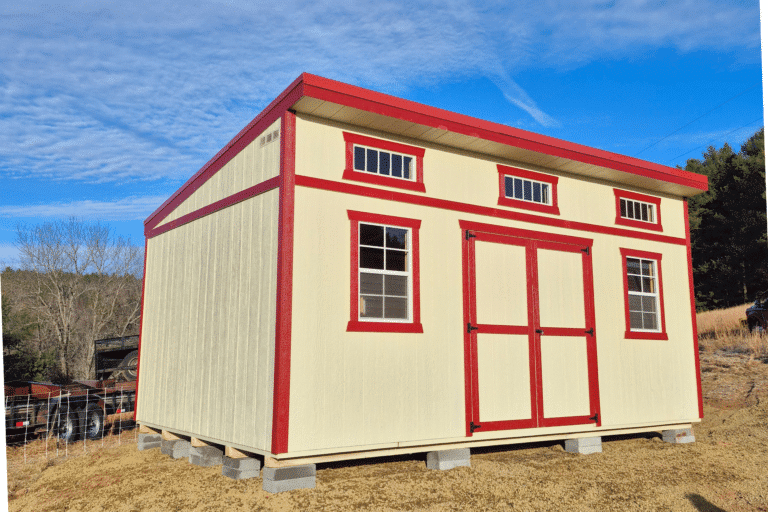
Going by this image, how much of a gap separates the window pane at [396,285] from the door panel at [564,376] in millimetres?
2763

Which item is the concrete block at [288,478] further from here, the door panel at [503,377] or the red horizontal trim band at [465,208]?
the red horizontal trim band at [465,208]

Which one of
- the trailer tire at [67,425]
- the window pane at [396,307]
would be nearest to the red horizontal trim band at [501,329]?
the window pane at [396,307]

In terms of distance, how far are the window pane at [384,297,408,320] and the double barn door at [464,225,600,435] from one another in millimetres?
1079

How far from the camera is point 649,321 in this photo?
10.9 m

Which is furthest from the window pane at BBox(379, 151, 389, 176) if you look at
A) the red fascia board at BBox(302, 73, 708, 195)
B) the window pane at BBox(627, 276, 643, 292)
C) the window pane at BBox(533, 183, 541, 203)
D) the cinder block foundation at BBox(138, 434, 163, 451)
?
the cinder block foundation at BBox(138, 434, 163, 451)

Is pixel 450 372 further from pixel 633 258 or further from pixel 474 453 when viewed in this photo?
pixel 633 258

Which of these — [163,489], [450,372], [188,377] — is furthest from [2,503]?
[450,372]

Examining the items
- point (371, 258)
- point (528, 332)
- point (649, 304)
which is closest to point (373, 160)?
point (371, 258)

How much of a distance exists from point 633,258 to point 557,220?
2.14m

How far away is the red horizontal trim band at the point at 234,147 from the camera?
7395mm

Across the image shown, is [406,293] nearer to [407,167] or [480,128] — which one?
[407,167]

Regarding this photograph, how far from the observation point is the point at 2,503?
5.02 m

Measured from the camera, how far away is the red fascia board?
7.35m

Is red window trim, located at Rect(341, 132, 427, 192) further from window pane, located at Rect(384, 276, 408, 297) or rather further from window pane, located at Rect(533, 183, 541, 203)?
window pane, located at Rect(533, 183, 541, 203)
